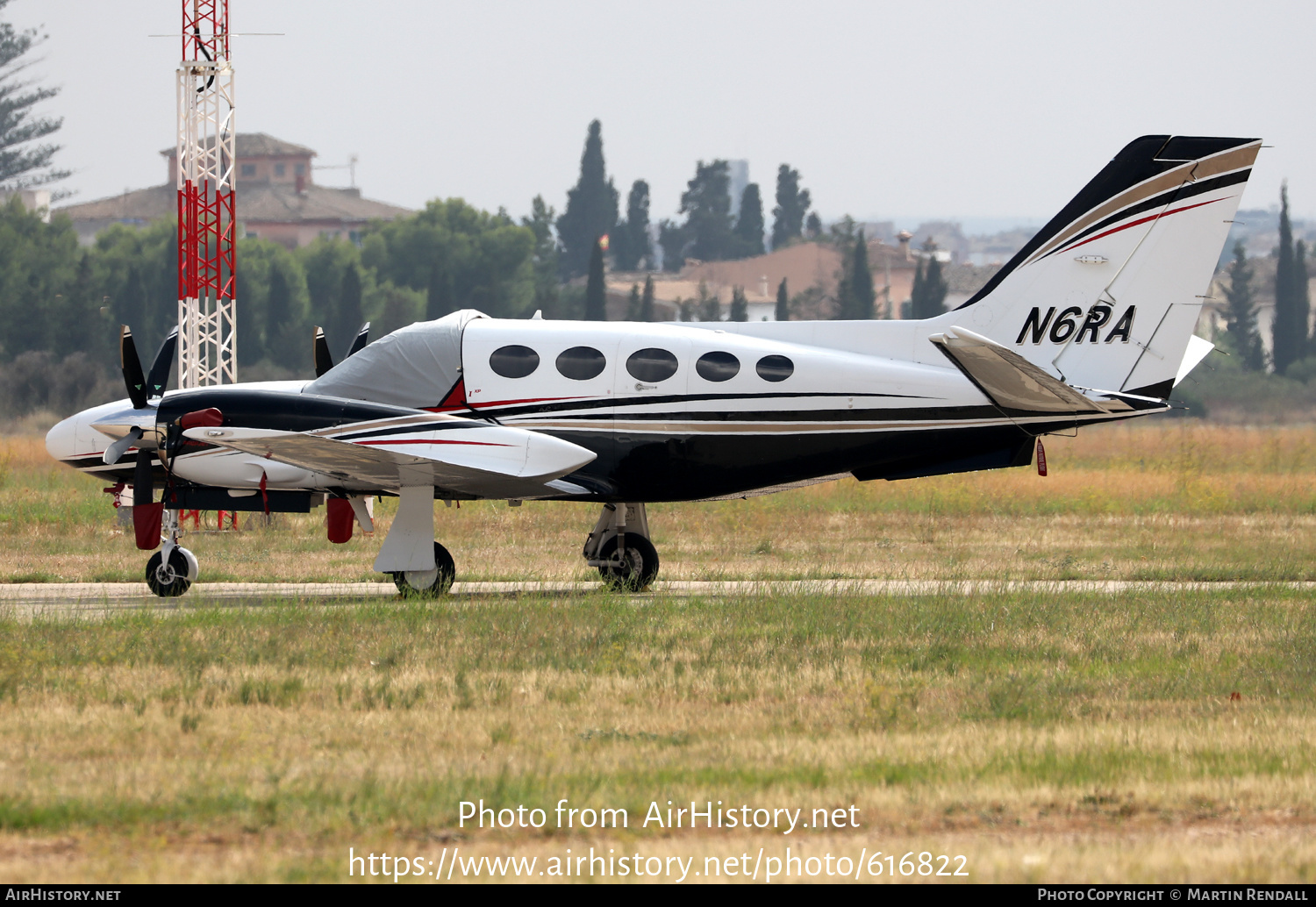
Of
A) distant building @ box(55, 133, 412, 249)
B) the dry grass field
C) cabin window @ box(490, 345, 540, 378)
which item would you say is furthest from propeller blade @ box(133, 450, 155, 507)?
distant building @ box(55, 133, 412, 249)

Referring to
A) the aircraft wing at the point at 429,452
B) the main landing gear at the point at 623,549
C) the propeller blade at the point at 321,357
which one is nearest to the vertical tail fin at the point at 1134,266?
the main landing gear at the point at 623,549

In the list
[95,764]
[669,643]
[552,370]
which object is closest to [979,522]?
[552,370]

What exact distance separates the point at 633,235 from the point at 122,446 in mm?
143530

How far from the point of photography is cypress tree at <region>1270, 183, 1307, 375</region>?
91125mm

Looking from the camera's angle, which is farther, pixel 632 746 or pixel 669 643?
pixel 669 643

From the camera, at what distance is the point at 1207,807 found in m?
7.76

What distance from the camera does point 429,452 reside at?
15.8 metres

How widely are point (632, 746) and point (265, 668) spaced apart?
385cm

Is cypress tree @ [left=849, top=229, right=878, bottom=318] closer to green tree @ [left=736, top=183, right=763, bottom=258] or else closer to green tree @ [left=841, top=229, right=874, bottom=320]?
green tree @ [left=841, top=229, right=874, bottom=320]

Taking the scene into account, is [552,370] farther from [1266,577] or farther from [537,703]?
[1266,577]

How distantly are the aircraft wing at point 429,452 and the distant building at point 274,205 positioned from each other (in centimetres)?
12064

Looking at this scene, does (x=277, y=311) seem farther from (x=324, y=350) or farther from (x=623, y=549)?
(x=623, y=549)

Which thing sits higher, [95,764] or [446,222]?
[446,222]

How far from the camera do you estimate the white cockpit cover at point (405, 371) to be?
1709 centimetres
